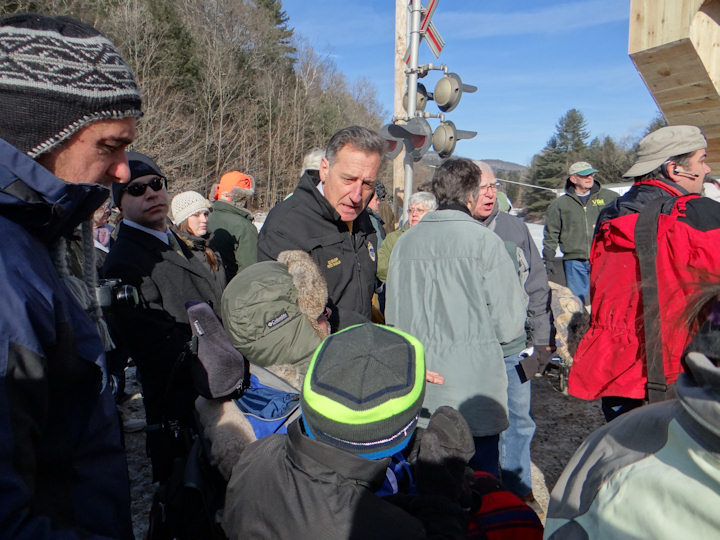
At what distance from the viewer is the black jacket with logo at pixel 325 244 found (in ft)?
8.59

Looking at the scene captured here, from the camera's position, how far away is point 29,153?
105 cm

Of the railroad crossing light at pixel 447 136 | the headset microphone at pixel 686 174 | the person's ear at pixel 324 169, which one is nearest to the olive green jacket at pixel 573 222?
the railroad crossing light at pixel 447 136

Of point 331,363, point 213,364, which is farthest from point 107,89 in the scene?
point 213,364

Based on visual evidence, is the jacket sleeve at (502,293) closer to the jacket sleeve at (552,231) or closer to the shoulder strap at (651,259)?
the shoulder strap at (651,259)

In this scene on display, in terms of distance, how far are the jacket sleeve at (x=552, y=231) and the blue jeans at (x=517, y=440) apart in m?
4.55

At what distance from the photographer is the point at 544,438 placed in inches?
163

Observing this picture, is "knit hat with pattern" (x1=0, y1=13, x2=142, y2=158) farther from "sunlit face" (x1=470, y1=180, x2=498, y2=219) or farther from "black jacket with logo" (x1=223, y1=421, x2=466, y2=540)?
"sunlit face" (x1=470, y1=180, x2=498, y2=219)

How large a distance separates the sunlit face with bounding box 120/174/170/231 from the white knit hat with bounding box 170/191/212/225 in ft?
5.52

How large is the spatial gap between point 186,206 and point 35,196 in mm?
3600

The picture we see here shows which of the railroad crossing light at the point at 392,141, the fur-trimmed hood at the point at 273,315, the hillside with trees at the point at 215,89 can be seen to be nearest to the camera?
the fur-trimmed hood at the point at 273,315

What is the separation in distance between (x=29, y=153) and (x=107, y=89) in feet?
0.77

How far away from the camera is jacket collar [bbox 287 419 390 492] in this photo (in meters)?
1.26

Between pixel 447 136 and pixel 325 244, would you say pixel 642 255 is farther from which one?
pixel 447 136

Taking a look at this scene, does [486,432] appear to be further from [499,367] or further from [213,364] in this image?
[213,364]
